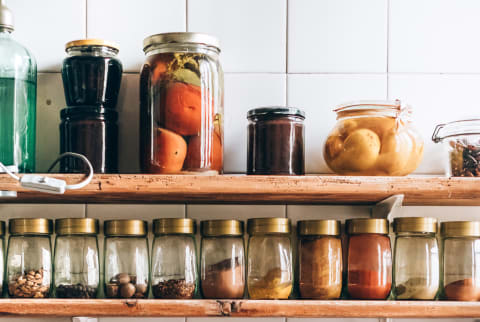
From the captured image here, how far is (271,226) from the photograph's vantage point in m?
0.99

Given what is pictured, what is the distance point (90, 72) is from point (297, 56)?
427 millimetres

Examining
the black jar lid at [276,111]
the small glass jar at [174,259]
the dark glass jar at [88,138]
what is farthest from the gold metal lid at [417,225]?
the dark glass jar at [88,138]

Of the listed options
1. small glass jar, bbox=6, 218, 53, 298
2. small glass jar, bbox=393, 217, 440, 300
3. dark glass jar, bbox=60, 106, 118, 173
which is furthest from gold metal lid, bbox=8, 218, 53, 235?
small glass jar, bbox=393, 217, 440, 300

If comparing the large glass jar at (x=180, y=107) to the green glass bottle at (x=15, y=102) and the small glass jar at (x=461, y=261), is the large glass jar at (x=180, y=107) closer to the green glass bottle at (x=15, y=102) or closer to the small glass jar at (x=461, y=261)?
the green glass bottle at (x=15, y=102)

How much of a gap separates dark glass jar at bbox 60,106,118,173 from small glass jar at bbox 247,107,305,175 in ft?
0.86

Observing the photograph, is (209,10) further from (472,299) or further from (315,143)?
(472,299)

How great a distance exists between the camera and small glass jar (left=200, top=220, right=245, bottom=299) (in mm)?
972

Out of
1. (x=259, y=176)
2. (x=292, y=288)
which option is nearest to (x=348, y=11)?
(x=259, y=176)

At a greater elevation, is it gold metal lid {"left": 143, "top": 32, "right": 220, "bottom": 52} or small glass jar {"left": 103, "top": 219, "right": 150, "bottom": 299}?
gold metal lid {"left": 143, "top": 32, "right": 220, "bottom": 52}

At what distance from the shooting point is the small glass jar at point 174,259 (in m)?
0.97

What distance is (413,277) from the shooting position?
99 centimetres

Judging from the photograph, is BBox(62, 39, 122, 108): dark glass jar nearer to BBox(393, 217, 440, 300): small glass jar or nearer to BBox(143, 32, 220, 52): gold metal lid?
BBox(143, 32, 220, 52): gold metal lid

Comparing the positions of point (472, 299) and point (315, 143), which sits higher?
point (315, 143)

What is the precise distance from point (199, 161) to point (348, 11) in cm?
48
